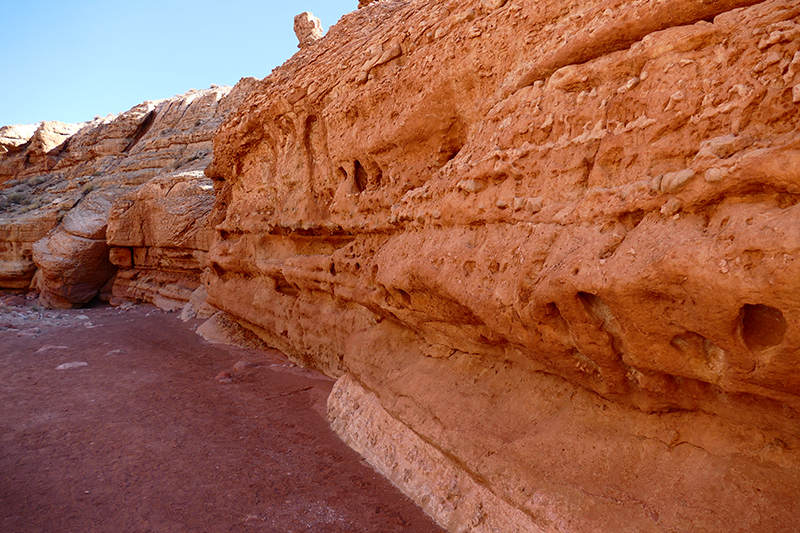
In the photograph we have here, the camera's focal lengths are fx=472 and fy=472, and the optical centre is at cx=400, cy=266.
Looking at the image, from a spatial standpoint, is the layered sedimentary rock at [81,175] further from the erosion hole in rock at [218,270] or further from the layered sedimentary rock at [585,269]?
the layered sedimentary rock at [585,269]

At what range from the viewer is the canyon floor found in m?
2.85

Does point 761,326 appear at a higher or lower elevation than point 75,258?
higher

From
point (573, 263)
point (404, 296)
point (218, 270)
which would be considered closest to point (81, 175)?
point (218, 270)

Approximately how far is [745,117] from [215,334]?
751 centimetres

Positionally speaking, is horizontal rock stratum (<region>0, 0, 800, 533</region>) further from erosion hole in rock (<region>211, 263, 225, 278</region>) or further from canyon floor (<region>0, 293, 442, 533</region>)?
erosion hole in rock (<region>211, 263, 225, 278</region>)

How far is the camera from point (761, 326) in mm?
1730

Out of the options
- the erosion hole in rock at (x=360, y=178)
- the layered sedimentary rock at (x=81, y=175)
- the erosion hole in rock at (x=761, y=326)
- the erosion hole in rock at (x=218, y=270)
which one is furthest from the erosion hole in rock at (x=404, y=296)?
the layered sedimentary rock at (x=81, y=175)

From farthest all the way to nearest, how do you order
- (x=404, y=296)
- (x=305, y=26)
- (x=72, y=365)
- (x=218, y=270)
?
(x=305, y=26), (x=218, y=270), (x=72, y=365), (x=404, y=296)

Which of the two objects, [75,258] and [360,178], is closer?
[360,178]

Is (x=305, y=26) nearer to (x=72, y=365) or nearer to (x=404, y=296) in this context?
(x=72, y=365)

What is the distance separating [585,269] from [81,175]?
18.7m

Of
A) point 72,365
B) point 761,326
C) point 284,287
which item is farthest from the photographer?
point 284,287

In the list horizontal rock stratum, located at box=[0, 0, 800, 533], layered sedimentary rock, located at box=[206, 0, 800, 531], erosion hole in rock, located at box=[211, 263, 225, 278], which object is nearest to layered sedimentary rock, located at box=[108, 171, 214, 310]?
erosion hole in rock, located at box=[211, 263, 225, 278]

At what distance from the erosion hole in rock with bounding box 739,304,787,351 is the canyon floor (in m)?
1.93
